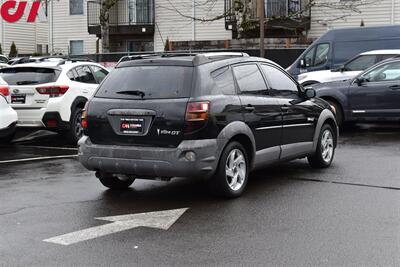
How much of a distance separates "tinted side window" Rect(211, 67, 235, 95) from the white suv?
5.21 m

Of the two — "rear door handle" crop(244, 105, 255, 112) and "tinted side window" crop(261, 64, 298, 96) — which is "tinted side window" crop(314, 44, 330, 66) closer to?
"tinted side window" crop(261, 64, 298, 96)

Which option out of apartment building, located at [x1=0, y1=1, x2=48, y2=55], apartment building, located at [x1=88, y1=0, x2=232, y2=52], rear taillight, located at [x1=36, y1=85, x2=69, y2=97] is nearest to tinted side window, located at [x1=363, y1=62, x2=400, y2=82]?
rear taillight, located at [x1=36, y1=85, x2=69, y2=97]

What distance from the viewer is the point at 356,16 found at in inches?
1103

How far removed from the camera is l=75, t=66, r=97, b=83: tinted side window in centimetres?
1248

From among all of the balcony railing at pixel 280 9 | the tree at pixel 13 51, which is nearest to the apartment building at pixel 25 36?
the tree at pixel 13 51

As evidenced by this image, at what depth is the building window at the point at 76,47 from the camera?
115ft

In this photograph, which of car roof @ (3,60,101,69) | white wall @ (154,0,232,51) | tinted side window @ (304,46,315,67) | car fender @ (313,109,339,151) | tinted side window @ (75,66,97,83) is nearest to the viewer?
car fender @ (313,109,339,151)

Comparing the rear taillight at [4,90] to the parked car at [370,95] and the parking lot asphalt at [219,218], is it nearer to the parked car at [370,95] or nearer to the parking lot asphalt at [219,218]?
the parking lot asphalt at [219,218]

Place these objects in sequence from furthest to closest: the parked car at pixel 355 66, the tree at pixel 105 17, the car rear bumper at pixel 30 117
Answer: the tree at pixel 105 17 → the parked car at pixel 355 66 → the car rear bumper at pixel 30 117

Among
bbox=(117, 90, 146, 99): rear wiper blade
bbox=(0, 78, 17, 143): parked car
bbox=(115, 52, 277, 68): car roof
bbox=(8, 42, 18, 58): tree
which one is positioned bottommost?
bbox=(0, 78, 17, 143): parked car

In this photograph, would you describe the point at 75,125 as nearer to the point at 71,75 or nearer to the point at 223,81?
the point at 71,75

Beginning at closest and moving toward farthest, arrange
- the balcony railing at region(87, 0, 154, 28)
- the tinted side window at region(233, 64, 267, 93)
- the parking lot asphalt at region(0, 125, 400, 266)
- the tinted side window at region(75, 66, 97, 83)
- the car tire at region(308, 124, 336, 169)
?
the parking lot asphalt at region(0, 125, 400, 266) < the tinted side window at region(233, 64, 267, 93) < the car tire at region(308, 124, 336, 169) < the tinted side window at region(75, 66, 97, 83) < the balcony railing at region(87, 0, 154, 28)

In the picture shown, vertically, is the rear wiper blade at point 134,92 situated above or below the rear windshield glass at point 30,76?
below

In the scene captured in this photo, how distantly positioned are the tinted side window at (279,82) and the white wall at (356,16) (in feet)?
65.0
